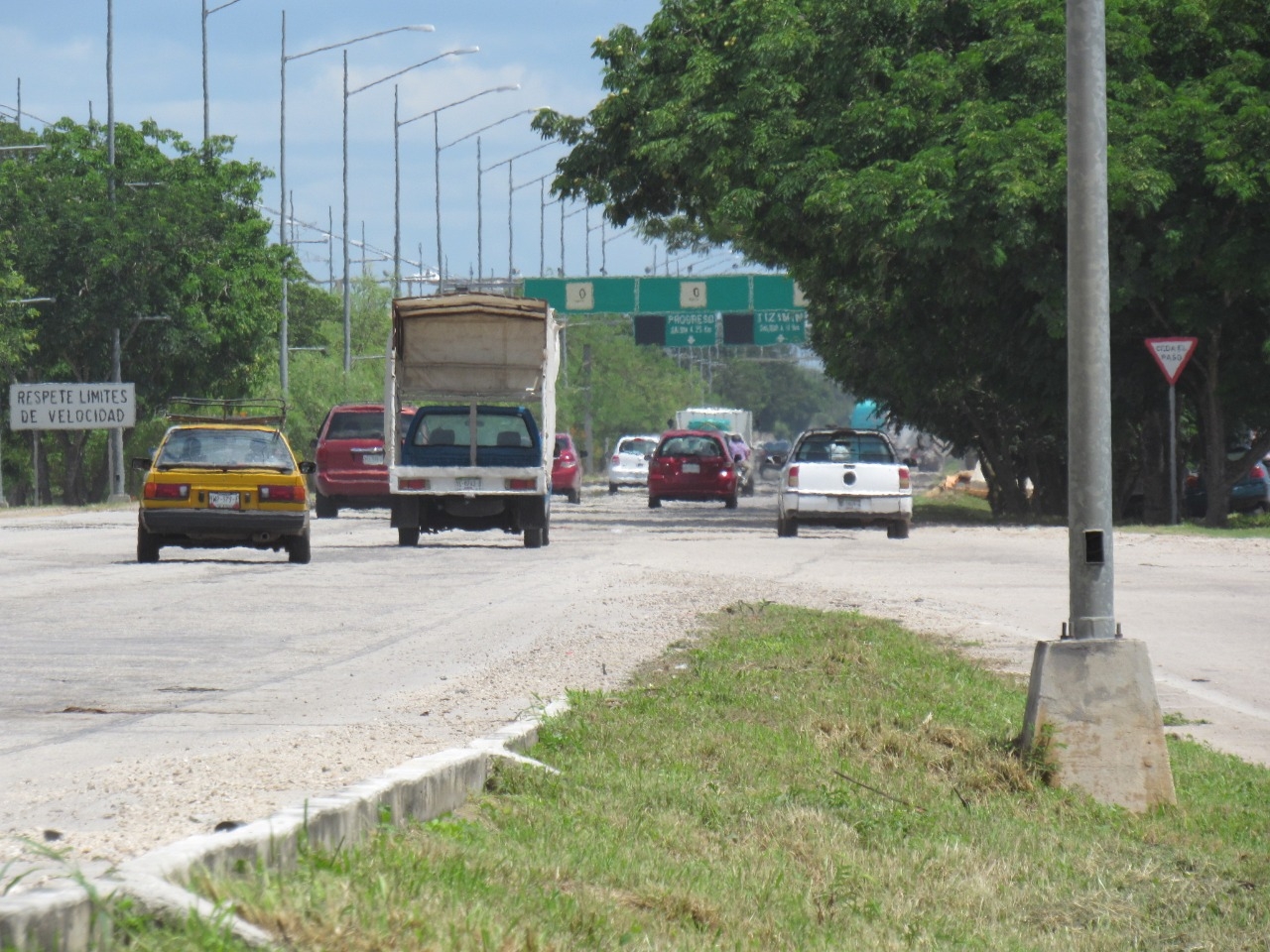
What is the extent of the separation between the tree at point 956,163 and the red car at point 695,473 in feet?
20.6

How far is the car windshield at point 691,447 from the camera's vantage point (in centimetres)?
4338

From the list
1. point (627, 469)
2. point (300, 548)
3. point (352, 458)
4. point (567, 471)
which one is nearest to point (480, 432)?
point (300, 548)

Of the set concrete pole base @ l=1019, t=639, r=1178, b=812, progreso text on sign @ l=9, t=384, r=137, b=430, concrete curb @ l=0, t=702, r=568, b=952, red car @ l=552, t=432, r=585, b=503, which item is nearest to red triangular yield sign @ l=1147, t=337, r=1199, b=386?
red car @ l=552, t=432, r=585, b=503

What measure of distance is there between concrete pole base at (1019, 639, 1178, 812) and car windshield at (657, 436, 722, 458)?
35083 millimetres

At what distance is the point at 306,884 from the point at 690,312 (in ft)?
204

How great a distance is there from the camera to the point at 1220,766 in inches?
336

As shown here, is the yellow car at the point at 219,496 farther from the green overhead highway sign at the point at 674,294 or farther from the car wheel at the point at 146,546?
the green overhead highway sign at the point at 674,294

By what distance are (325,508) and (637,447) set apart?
29628 millimetres

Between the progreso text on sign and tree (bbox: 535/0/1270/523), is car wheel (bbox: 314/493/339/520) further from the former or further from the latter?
the progreso text on sign

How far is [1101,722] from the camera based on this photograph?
8.00 meters

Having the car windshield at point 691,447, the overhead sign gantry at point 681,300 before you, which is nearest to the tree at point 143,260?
the overhead sign gantry at point 681,300

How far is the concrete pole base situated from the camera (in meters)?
7.89

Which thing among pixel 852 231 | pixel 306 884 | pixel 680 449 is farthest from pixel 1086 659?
pixel 680 449

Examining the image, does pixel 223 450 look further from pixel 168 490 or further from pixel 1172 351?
pixel 1172 351
